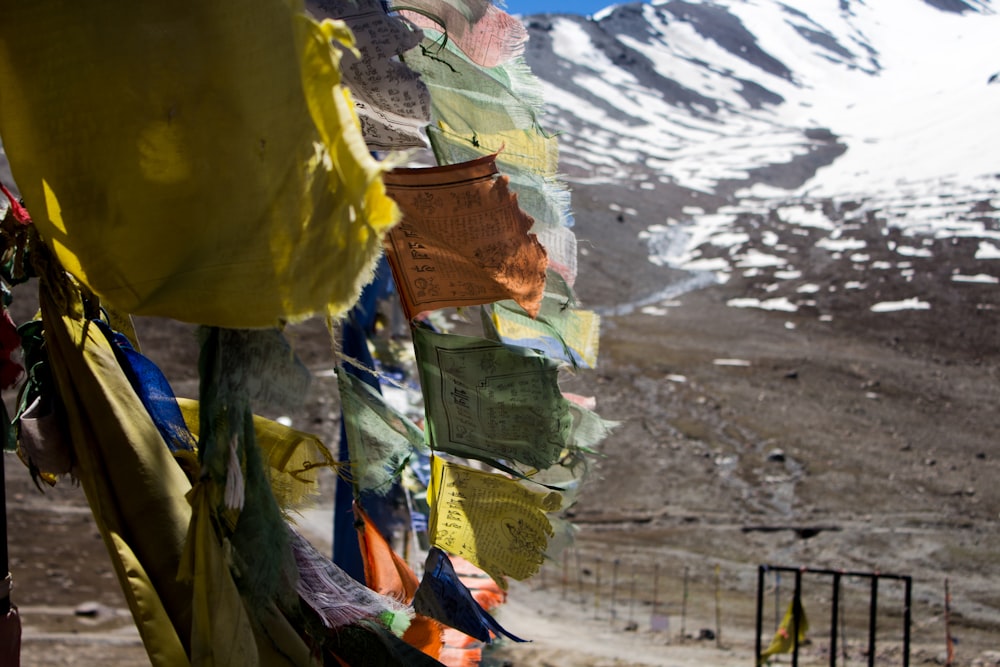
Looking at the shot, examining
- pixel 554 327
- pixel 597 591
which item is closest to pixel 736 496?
pixel 597 591

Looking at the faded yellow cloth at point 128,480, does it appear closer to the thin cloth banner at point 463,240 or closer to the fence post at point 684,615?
the thin cloth banner at point 463,240

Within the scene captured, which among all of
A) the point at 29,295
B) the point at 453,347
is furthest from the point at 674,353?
the point at 453,347

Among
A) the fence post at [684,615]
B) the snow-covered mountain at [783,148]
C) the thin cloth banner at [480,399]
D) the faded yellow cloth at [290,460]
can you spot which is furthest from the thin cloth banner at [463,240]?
the fence post at [684,615]

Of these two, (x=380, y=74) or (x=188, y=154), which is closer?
(x=188, y=154)

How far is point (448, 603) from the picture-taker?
1906 mm

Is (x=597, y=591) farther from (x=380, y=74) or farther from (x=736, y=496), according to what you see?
(x=380, y=74)

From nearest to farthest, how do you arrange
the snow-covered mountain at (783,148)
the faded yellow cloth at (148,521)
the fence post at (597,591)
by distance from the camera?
1. the faded yellow cloth at (148,521)
2. the fence post at (597,591)
3. the snow-covered mountain at (783,148)

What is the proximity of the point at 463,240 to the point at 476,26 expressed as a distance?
53 cm

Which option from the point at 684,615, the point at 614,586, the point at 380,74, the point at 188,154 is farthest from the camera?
the point at 614,586

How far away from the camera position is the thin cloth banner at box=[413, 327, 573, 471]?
201cm

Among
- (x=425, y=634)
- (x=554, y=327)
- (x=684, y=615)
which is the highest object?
(x=554, y=327)

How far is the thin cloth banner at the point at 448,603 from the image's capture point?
190 cm

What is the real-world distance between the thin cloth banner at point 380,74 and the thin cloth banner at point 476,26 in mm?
205

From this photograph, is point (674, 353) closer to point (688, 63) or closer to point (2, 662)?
point (2, 662)
